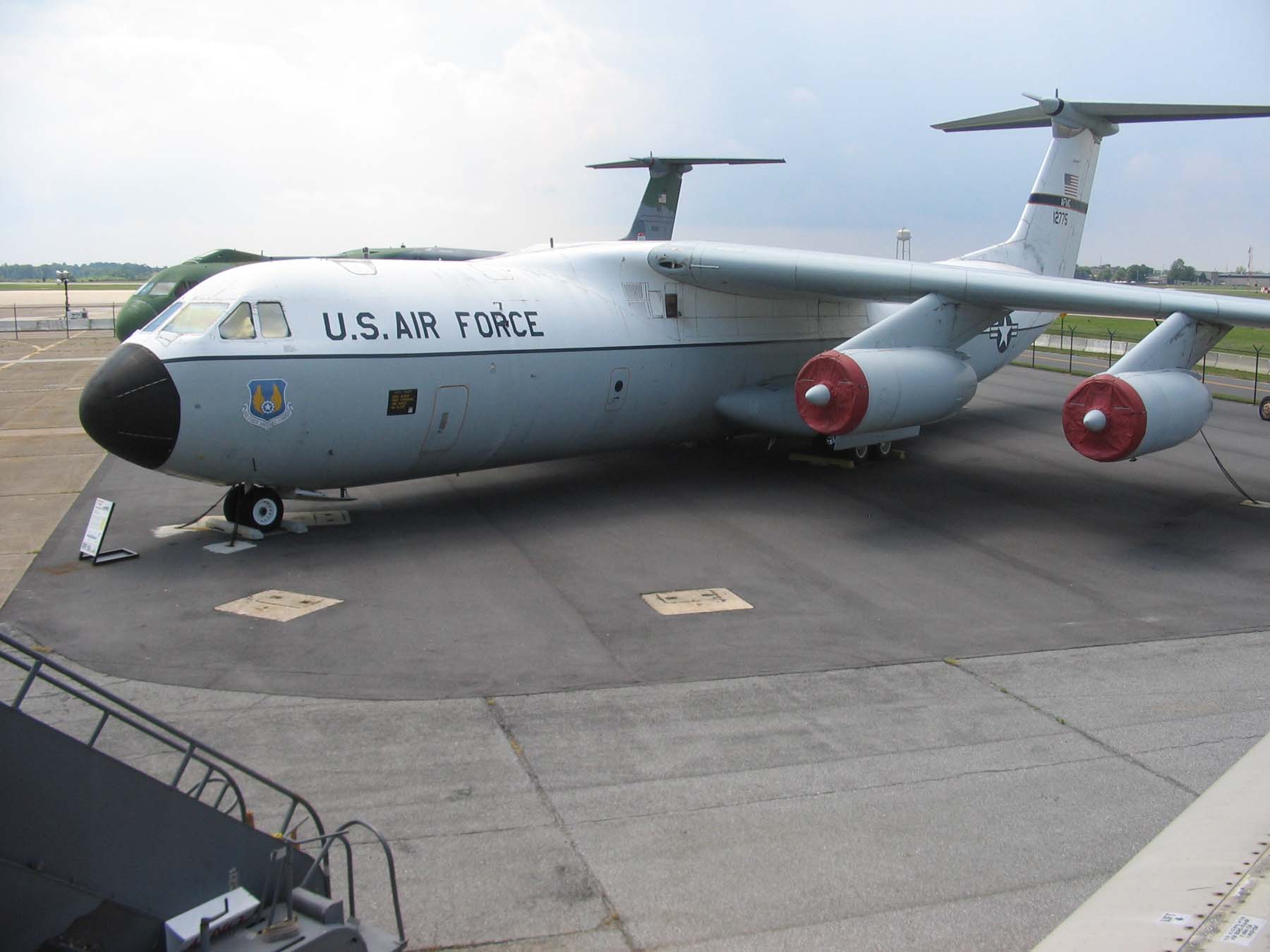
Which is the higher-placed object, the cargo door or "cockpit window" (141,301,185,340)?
"cockpit window" (141,301,185,340)

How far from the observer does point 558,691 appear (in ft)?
30.0

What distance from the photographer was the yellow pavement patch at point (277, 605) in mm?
11008

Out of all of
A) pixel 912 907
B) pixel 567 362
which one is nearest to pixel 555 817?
pixel 912 907

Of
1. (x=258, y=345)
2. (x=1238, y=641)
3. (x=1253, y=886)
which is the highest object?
(x=258, y=345)

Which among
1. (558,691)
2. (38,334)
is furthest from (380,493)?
(38,334)

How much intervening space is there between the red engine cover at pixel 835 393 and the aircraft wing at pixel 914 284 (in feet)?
5.94

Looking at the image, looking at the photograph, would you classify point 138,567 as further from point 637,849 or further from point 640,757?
point 637,849

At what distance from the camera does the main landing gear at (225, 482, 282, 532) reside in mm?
13820

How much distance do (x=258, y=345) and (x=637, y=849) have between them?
8.56 m

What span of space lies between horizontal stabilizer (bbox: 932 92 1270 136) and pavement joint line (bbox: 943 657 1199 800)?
13484mm

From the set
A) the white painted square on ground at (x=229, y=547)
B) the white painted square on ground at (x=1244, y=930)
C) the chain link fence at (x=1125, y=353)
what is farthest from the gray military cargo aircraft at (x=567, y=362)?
the chain link fence at (x=1125, y=353)

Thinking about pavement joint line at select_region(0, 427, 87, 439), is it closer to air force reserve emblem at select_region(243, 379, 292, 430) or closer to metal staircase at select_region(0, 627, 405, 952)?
air force reserve emblem at select_region(243, 379, 292, 430)

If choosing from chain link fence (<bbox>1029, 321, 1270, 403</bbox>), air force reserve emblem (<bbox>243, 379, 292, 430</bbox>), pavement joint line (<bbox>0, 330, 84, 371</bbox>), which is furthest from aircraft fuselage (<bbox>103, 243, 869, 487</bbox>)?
pavement joint line (<bbox>0, 330, 84, 371</bbox>)

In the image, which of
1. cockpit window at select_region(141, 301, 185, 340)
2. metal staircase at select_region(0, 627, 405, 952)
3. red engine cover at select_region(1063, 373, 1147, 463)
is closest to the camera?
metal staircase at select_region(0, 627, 405, 952)
